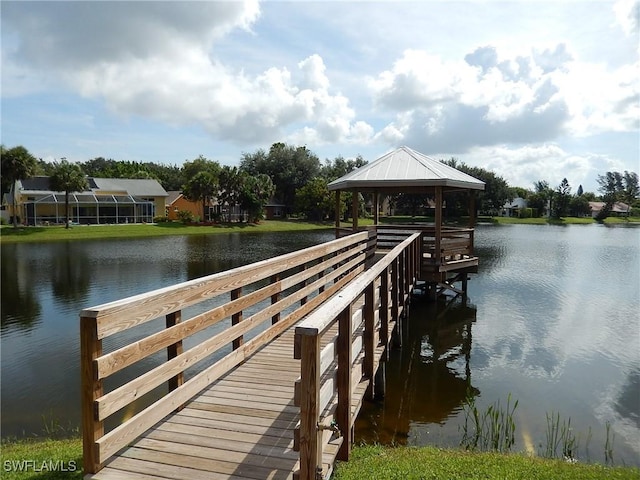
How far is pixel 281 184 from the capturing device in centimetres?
6275

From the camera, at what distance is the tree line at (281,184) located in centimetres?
4109

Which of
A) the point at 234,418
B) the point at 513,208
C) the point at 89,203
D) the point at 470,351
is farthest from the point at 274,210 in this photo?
the point at 234,418

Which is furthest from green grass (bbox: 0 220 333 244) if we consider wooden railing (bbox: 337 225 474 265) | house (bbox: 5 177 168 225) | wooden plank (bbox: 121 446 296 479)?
wooden plank (bbox: 121 446 296 479)

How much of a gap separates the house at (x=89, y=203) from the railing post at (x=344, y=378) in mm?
45639

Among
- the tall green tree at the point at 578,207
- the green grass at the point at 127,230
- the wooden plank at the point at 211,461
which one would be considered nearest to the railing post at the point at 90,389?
the wooden plank at the point at 211,461

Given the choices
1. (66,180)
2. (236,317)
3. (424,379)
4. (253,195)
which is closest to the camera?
(236,317)

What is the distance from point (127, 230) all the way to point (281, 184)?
84.1 feet

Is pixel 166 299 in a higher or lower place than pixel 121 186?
lower

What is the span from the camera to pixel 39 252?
88.1ft

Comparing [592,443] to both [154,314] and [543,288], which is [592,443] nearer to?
[154,314]

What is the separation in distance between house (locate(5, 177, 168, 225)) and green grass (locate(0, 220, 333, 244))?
136 inches

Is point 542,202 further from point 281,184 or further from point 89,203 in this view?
point 89,203

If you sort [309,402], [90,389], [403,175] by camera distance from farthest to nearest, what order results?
[403,175] < [90,389] < [309,402]

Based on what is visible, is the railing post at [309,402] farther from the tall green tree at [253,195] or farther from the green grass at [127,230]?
the tall green tree at [253,195]
